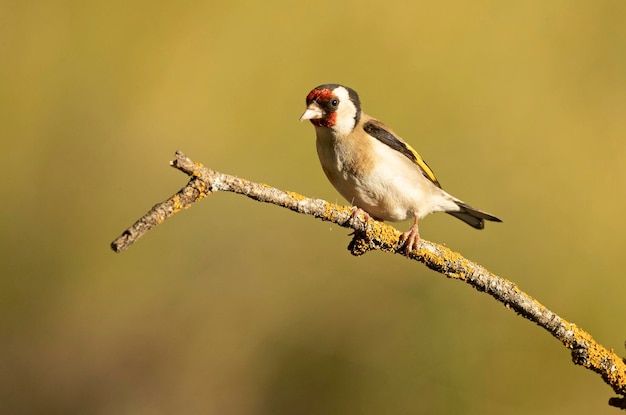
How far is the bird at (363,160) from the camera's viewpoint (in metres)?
2.13

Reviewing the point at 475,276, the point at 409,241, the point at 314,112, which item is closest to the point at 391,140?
the point at 314,112

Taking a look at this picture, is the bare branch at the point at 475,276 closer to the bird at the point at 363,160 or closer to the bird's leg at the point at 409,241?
the bird's leg at the point at 409,241

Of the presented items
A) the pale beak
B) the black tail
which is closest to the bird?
the pale beak

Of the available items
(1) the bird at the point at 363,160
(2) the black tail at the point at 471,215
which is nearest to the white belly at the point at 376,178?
(1) the bird at the point at 363,160

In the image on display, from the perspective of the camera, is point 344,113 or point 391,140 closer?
point 344,113

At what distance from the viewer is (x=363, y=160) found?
6.99ft

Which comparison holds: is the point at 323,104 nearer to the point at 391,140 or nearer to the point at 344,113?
the point at 344,113

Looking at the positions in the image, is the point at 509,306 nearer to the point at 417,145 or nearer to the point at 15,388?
the point at 417,145

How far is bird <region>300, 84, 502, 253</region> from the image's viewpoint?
6.98 feet

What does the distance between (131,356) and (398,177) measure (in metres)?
2.26

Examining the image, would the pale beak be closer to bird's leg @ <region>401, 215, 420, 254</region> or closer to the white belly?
the white belly

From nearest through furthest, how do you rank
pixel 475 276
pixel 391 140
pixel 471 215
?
pixel 475 276, pixel 391 140, pixel 471 215

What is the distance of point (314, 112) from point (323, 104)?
5cm

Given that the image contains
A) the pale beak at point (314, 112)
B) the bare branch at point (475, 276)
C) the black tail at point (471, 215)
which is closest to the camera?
the bare branch at point (475, 276)
